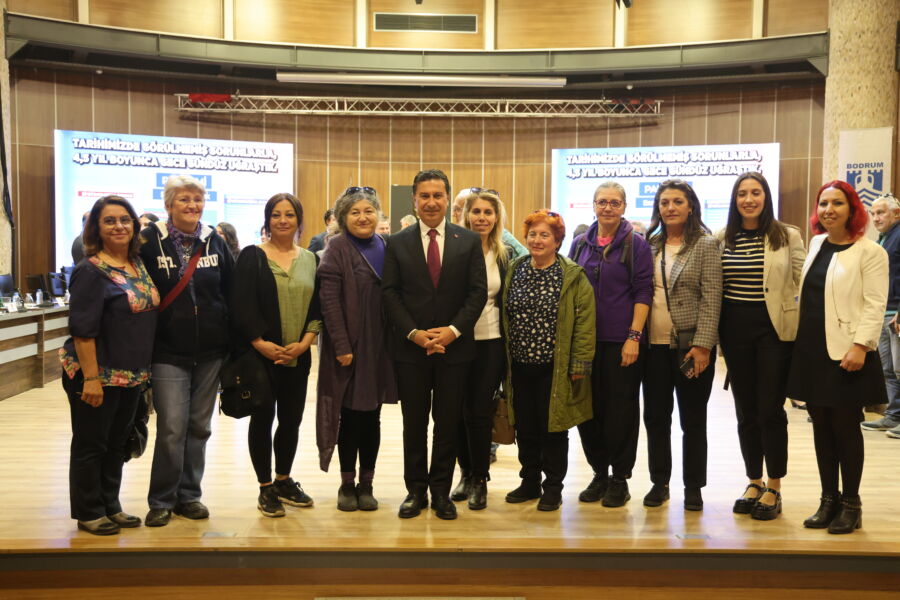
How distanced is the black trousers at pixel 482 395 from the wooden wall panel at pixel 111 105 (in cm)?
916

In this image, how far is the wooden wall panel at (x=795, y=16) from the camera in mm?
10172

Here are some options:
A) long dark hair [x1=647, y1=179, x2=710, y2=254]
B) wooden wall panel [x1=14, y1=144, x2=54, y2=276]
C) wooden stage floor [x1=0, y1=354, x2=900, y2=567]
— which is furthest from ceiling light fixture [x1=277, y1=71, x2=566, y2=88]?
long dark hair [x1=647, y1=179, x2=710, y2=254]

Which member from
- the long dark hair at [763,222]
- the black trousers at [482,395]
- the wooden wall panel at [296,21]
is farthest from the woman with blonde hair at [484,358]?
the wooden wall panel at [296,21]

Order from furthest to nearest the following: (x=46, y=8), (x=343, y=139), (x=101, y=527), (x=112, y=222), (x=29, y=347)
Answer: (x=343, y=139)
(x=46, y=8)
(x=29, y=347)
(x=101, y=527)
(x=112, y=222)

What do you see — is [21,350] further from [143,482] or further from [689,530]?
[689,530]

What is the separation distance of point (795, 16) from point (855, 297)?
8.73 metres

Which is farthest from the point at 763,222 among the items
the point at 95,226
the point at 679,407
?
the point at 95,226

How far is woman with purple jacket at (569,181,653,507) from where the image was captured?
10.9ft

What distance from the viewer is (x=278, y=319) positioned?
3211 millimetres

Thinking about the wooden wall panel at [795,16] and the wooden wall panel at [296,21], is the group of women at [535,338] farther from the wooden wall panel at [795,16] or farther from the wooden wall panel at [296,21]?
the wooden wall panel at [296,21]

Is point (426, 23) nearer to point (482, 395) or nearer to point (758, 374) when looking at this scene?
point (482, 395)

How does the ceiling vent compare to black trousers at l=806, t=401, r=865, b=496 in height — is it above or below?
above

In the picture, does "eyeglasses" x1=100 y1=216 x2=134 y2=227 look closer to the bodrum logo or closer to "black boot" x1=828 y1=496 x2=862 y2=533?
"black boot" x1=828 y1=496 x2=862 y2=533

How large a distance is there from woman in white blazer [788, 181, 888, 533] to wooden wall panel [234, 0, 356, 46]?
30.4 ft
